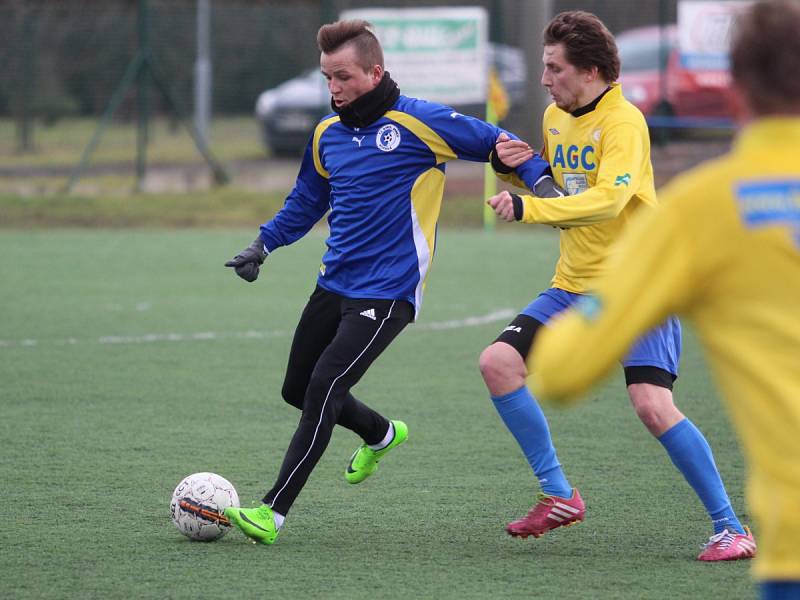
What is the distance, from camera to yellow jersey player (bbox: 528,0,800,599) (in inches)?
90.6

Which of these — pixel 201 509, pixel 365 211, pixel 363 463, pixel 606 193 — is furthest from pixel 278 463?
pixel 606 193

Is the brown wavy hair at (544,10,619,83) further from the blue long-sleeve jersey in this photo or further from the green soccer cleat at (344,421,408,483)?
the green soccer cleat at (344,421,408,483)

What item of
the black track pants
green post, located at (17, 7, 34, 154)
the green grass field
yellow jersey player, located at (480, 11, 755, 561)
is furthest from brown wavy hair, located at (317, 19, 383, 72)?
green post, located at (17, 7, 34, 154)

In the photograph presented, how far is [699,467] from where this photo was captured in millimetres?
4695

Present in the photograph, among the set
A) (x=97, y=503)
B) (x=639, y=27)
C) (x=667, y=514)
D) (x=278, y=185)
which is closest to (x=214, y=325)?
(x=97, y=503)

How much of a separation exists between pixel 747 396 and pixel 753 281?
22 cm

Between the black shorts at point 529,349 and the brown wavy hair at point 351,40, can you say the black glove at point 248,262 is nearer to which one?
the brown wavy hair at point 351,40

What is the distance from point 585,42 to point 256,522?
215 centimetres

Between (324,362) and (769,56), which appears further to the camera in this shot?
(324,362)

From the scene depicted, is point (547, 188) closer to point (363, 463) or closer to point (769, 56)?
point (363, 463)

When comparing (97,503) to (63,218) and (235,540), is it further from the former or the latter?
(63,218)

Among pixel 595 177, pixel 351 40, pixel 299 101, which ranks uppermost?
pixel 351 40

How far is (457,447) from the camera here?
652 cm

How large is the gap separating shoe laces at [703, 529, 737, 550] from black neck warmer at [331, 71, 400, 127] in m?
2.03
